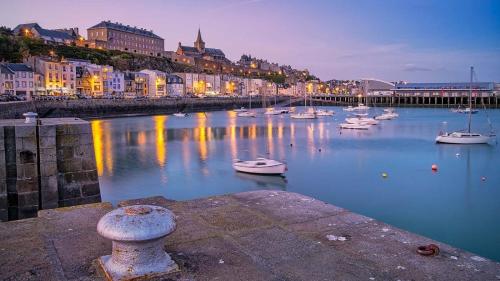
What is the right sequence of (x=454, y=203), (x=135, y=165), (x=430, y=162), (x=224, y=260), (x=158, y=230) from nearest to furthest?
(x=158, y=230) → (x=224, y=260) → (x=454, y=203) → (x=135, y=165) → (x=430, y=162)

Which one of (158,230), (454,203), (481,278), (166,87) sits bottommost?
(454,203)

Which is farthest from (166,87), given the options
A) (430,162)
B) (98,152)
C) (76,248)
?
(76,248)

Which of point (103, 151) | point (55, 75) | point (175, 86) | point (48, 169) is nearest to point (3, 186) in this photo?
point (48, 169)

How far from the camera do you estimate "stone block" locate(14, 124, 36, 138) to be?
10242mm

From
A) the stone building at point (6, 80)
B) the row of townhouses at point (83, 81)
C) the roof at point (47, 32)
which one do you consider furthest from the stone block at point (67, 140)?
the roof at point (47, 32)

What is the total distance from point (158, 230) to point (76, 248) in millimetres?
1836

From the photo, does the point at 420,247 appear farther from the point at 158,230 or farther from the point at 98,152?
the point at 98,152

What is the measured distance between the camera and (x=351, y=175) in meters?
26.0

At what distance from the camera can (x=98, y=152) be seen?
35250 mm

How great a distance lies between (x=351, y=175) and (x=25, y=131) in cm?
1943

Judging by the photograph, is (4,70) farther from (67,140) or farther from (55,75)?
(67,140)

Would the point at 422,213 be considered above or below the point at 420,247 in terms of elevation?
below

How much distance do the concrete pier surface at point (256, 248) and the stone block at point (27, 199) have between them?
2802mm

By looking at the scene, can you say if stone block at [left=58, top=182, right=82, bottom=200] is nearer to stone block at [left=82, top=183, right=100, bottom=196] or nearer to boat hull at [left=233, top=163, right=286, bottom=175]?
stone block at [left=82, top=183, right=100, bottom=196]
